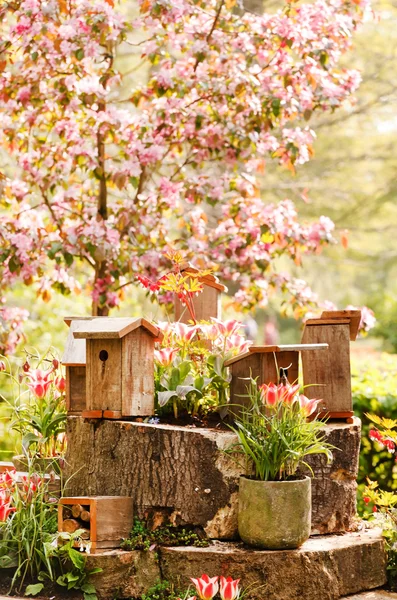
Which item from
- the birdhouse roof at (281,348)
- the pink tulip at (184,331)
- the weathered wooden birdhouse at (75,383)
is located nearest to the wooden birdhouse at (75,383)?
the weathered wooden birdhouse at (75,383)

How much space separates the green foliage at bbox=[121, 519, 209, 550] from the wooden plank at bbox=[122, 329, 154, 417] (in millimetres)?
468

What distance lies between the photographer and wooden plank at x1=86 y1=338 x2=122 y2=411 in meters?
3.39

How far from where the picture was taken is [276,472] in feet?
10.6

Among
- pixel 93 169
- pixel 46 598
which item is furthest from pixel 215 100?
pixel 46 598

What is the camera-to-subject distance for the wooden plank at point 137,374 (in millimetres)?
3389

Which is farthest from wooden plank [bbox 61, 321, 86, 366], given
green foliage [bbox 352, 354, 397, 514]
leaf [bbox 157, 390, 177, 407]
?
green foliage [bbox 352, 354, 397, 514]

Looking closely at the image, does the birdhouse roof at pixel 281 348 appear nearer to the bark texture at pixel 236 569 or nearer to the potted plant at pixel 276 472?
the potted plant at pixel 276 472

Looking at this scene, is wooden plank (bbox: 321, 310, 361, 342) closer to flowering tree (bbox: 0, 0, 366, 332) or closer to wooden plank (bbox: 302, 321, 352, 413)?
wooden plank (bbox: 302, 321, 352, 413)

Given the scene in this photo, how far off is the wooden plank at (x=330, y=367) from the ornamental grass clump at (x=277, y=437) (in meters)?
0.41

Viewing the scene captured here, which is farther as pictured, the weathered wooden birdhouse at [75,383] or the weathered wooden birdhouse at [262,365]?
the weathered wooden birdhouse at [75,383]

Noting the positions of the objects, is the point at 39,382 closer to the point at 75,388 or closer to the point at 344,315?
the point at 75,388

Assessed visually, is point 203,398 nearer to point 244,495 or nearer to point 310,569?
point 244,495

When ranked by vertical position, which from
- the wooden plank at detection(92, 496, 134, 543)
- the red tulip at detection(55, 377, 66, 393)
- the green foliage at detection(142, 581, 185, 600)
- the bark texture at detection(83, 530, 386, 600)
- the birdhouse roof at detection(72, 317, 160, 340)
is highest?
the birdhouse roof at detection(72, 317, 160, 340)

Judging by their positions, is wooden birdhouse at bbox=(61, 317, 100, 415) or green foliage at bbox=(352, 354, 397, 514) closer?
wooden birdhouse at bbox=(61, 317, 100, 415)
